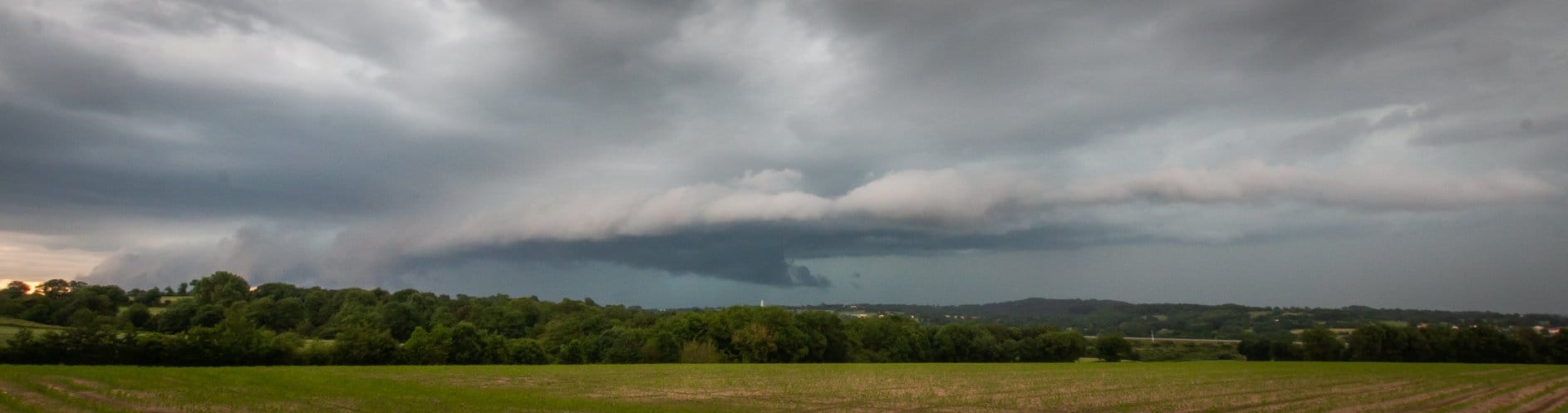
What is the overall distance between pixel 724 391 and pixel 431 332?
4794 centimetres

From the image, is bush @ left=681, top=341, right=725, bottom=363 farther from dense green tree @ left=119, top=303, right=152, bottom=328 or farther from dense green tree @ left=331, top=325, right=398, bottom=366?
dense green tree @ left=119, top=303, right=152, bottom=328

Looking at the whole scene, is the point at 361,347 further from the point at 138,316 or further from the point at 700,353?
the point at 138,316

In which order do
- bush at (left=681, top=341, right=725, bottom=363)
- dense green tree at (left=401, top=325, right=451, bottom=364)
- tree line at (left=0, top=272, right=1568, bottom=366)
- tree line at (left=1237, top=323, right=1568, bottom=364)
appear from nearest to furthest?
tree line at (left=0, top=272, right=1568, bottom=366) → dense green tree at (left=401, top=325, right=451, bottom=364) → bush at (left=681, top=341, right=725, bottom=363) → tree line at (left=1237, top=323, right=1568, bottom=364)

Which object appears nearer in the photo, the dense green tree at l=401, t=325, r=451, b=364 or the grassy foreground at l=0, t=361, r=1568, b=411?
the grassy foreground at l=0, t=361, r=1568, b=411

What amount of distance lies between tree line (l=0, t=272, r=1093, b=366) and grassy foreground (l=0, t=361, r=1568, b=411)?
41.0 ft

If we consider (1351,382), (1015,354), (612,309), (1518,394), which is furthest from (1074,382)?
(612,309)

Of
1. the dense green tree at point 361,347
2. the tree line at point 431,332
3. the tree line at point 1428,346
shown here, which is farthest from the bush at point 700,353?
the tree line at point 1428,346

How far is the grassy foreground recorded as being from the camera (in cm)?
3256

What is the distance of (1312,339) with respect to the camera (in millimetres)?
112688

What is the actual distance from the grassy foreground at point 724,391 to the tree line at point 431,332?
12.5 m

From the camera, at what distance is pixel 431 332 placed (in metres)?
79.3

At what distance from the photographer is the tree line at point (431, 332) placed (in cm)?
6250

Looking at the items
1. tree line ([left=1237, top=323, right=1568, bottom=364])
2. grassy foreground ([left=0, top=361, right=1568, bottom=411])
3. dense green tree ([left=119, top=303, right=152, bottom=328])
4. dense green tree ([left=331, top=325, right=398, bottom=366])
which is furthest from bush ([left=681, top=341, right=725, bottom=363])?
tree line ([left=1237, top=323, right=1568, bottom=364])

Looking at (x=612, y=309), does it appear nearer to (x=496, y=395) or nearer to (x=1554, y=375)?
(x=496, y=395)
